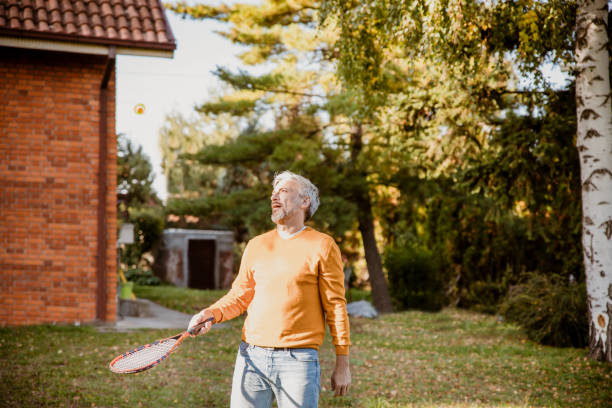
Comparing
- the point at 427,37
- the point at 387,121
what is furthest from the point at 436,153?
the point at 427,37

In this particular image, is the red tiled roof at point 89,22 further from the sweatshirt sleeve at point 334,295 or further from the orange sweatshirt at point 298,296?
the sweatshirt sleeve at point 334,295

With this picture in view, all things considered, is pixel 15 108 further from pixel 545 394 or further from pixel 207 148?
pixel 545 394

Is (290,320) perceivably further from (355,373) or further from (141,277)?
(141,277)

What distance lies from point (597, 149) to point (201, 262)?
63.9 feet

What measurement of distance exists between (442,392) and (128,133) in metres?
20.7

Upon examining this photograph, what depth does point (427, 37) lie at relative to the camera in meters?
7.21

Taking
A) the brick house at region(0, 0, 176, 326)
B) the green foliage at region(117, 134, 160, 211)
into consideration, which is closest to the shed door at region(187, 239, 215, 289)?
the green foliage at region(117, 134, 160, 211)

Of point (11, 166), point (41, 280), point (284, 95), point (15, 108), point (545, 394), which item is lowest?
point (545, 394)

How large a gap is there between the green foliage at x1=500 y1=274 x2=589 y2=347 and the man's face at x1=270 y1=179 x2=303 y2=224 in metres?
7.58

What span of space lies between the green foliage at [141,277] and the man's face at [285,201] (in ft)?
68.2

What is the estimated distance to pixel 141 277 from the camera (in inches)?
914

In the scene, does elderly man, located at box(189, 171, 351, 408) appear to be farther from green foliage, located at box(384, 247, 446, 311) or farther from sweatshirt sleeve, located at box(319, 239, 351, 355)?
green foliage, located at box(384, 247, 446, 311)

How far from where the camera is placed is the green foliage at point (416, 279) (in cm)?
1627

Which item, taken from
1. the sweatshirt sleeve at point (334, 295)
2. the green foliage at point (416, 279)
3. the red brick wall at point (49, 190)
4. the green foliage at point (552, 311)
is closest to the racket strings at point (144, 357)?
the sweatshirt sleeve at point (334, 295)
